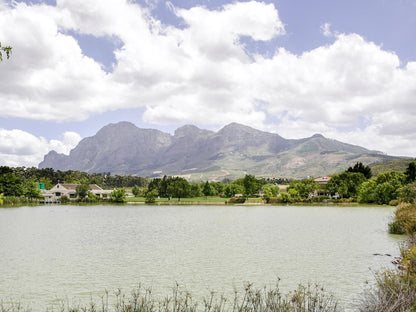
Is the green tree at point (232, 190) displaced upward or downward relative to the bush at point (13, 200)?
upward

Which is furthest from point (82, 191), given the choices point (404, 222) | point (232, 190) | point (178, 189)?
point (404, 222)

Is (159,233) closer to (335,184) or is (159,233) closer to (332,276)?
(332,276)

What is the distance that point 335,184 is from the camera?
13425 centimetres

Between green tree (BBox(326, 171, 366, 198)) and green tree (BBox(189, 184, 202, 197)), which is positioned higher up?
green tree (BBox(326, 171, 366, 198))

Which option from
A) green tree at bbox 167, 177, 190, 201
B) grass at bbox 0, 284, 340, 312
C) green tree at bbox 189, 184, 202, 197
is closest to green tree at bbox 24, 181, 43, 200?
green tree at bbox 167, 177, 190, 201

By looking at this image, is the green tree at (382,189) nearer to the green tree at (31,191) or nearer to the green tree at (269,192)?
the green tree at (269,192)

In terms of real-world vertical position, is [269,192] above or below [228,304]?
above

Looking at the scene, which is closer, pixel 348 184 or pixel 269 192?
Answer: pixel 348 184

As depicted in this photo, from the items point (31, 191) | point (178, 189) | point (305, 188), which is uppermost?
point (305, 188)

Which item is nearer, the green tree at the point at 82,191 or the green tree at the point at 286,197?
the green tree at the point at 286,197

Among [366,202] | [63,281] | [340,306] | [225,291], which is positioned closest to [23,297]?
[63,281]

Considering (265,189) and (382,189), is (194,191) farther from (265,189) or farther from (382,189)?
(382,189)

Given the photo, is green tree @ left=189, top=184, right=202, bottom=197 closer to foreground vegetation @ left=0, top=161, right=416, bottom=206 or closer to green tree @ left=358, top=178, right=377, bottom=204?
foreground vegetation @ left=0, top=161, right=416, bottom=206

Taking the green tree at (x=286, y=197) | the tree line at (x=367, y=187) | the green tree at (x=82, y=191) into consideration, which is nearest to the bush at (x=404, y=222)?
the tree line at (x=367, y=187)
